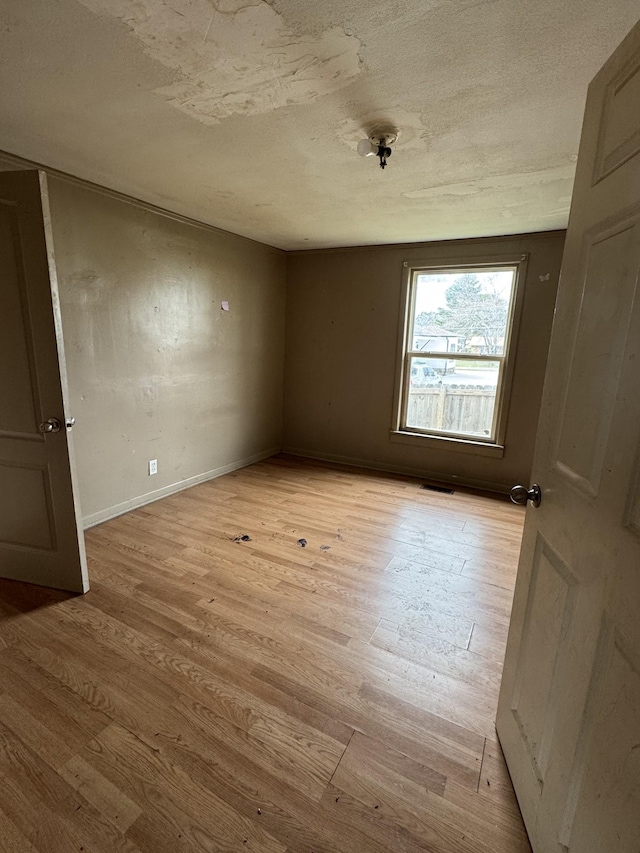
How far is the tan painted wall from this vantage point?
2672 millimetres

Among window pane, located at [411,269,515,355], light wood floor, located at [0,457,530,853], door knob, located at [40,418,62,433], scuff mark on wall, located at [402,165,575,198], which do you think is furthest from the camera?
window pane, located at [411,269,515,355]

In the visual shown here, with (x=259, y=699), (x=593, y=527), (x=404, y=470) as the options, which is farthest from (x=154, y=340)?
(x=593, y=527)

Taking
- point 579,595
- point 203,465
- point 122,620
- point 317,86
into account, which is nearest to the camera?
point 579,595

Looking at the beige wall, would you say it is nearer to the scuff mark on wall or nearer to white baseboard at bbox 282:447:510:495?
white baseboard at bbox 282:447:510:495

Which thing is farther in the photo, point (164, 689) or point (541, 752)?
point (164, 689)

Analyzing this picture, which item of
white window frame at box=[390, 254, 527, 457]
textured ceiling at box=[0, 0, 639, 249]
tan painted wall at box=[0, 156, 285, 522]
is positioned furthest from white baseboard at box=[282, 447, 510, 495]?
textured ceiling at box=[0, 0, 639, 249]

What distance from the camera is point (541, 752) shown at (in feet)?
3.45

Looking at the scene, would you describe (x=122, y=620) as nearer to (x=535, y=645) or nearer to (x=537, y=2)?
(x=535, y=645)

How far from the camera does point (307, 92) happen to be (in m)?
1.57

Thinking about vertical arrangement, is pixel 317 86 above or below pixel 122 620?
above

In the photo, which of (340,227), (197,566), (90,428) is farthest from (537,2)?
(90,428)

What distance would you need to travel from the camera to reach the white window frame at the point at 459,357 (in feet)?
11.8

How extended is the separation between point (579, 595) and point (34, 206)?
2.46 meters

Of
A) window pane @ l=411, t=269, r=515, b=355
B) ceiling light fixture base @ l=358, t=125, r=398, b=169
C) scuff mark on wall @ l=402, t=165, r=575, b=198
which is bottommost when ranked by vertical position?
window pane @ l=411, t=269, r=515, b=355
